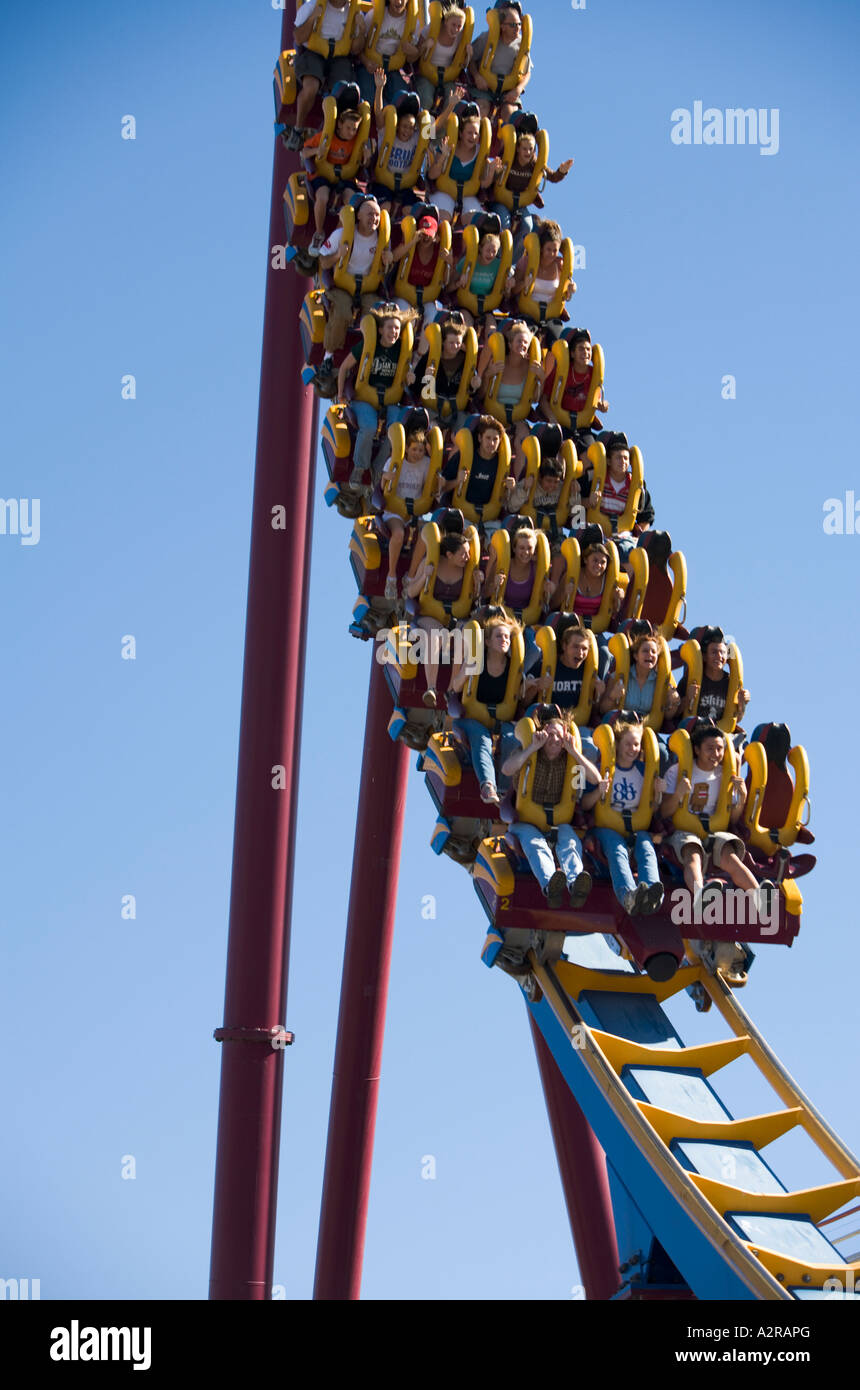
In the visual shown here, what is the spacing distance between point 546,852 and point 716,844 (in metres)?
0.67

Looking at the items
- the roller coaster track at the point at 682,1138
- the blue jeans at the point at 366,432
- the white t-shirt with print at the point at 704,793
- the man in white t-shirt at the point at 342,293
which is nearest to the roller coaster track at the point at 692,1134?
the roller coaster track at the point at 682,1138

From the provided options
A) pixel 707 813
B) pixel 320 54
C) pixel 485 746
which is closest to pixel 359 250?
pixel 320 54

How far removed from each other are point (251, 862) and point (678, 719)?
2.62 meters

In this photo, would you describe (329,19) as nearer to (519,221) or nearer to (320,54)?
(320,54)

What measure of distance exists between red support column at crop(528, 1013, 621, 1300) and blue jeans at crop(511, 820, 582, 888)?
236 cm

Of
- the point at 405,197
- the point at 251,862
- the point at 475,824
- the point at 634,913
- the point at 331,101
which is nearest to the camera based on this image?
the point at 634,913

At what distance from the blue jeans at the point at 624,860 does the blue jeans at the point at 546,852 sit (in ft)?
0.38

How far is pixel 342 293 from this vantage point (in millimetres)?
10047

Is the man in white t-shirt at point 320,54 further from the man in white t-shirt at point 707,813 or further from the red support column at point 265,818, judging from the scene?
the man in white t-shirt at point 707,813
